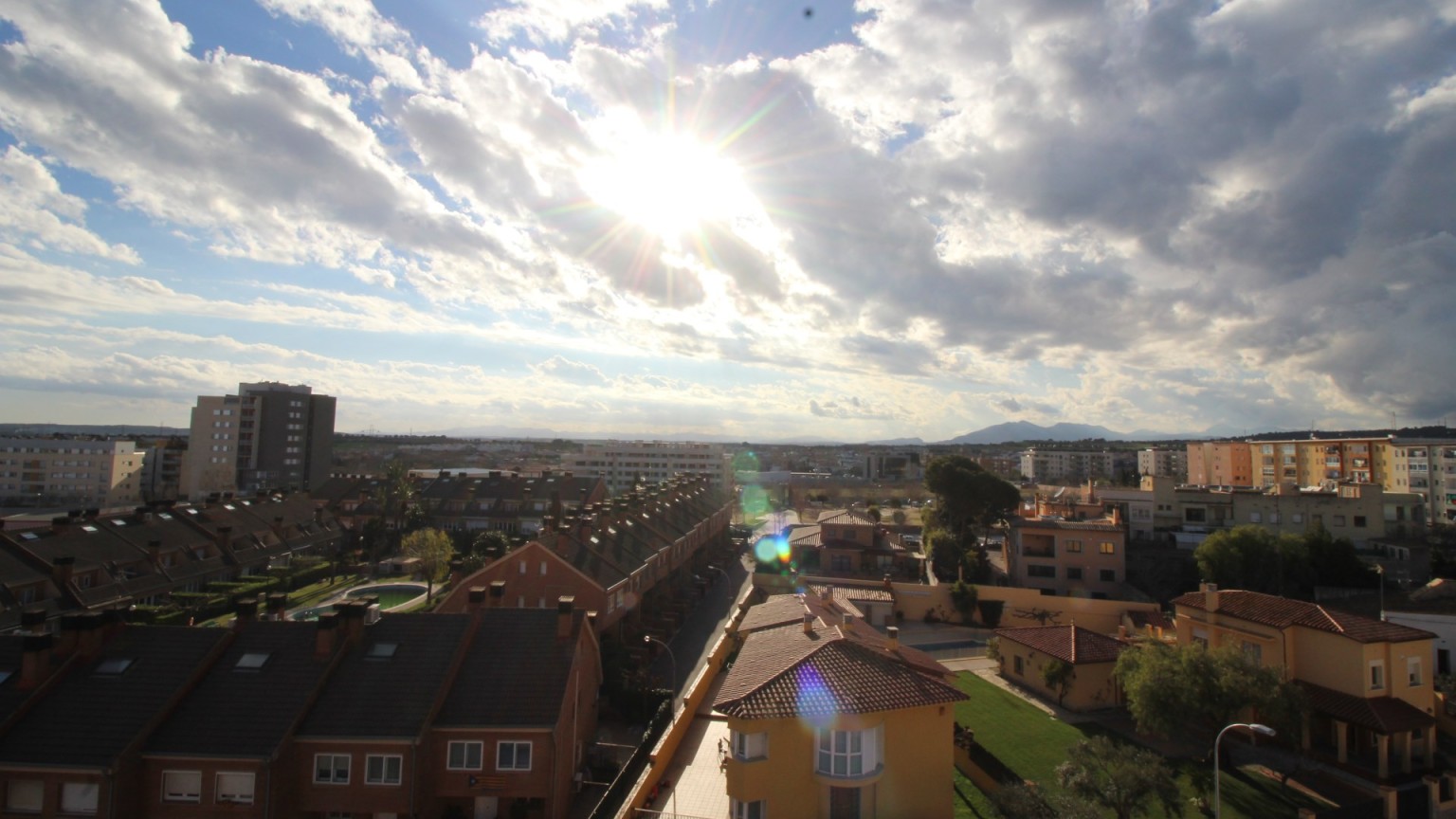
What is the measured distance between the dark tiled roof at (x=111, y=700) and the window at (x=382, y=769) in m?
5.65

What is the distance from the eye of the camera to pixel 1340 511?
54.3 m

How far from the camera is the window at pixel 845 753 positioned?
1748cm

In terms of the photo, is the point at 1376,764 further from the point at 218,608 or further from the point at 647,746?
the point at 218,608

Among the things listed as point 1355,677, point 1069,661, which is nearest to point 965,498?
point 1069,661

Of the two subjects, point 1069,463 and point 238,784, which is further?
A: point 1069,463

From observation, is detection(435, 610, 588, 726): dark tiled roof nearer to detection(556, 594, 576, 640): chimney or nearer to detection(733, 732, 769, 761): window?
detection(556, 594, 576, 640): chimney

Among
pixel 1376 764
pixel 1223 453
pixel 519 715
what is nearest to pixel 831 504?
pixel 1223 453

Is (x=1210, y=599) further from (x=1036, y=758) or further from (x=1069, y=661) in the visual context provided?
(x=1036, y=758)

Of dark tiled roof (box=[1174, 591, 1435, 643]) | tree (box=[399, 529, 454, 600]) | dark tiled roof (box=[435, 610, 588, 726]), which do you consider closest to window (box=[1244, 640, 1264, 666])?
dark tiled roof (box=[1174, 591, 1435, 643])

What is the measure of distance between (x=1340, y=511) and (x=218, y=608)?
246 feet

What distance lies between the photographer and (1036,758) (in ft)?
84.7

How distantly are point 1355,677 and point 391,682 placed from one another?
3359cm

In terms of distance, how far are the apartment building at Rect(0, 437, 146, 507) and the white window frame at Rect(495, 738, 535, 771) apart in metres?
109

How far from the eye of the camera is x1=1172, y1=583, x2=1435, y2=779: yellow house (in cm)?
2625
